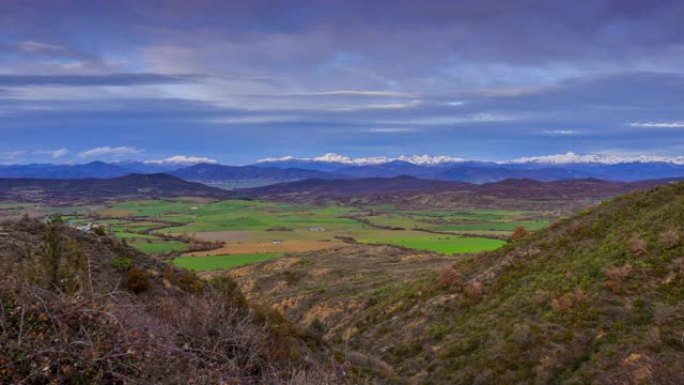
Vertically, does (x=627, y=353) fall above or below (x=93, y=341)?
below

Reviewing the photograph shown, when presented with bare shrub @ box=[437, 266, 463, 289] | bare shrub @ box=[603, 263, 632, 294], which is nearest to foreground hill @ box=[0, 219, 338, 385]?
bare shrub @ box=[603, 263, 632, 294]

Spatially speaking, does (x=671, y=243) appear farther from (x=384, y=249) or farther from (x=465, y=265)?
(x=384, y=249)

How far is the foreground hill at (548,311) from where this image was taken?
56.0 ft

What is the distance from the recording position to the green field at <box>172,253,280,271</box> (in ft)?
231

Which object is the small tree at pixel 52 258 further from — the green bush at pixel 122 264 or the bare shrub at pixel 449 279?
the bare shrub at pixel 449 279

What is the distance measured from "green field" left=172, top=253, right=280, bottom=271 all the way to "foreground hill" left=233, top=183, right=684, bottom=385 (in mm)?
35000

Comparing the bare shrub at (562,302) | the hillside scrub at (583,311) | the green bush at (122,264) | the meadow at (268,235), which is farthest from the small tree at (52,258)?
the meadow at (268,235)

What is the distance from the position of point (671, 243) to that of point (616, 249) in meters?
2.52

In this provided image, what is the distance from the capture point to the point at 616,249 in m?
25.2

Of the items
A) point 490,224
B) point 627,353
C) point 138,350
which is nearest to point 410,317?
point 627,353

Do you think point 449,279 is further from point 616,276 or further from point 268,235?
point 268,235

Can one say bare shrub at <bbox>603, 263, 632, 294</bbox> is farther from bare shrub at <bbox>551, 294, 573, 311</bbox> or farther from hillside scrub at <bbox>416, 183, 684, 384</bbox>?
bare shrub at <bbox>551, 294, 573, 311</bbox>

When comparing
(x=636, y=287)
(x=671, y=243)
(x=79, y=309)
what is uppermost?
(x=79, y=309)

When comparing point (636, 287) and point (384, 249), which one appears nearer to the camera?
point (636, 287)
